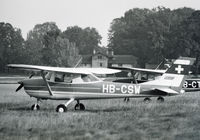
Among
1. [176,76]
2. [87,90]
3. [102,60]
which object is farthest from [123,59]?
[87,90]

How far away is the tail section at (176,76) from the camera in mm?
13695

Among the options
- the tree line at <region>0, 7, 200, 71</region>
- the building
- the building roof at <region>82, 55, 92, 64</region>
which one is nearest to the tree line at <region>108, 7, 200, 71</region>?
the tree line at <region>0, 7, 200, 71</region>

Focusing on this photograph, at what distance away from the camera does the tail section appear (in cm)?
1370

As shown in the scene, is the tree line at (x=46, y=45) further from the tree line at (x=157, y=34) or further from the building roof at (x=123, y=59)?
the tree line at (x=157, y=34)

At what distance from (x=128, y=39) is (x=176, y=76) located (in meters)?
84.4

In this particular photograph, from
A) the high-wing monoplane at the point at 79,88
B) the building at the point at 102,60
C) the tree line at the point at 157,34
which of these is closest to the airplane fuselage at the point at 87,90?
the high-wing monoplane at the point at 79,88

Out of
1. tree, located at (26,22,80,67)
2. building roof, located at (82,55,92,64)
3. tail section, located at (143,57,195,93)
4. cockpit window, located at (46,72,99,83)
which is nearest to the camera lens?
cockpit window, located at (46,72,99,83)

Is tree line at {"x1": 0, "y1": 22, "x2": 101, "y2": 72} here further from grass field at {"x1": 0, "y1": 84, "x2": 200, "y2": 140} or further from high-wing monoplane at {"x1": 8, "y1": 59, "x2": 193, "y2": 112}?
grass field at {"x1": 0, "y1": 84, "x2": 200, "y2": 140}

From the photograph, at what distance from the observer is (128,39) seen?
97.7 meters

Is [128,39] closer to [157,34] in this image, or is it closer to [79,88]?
[157,34]

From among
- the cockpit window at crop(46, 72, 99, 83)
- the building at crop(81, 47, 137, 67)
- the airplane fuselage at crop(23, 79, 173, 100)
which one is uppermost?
the building at crop(81, 47, 137, 67)

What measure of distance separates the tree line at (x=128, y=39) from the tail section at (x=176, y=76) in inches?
731

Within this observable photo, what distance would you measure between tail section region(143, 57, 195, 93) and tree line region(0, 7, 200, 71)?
61.0 ft

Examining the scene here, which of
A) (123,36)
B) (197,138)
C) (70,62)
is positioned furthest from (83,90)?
(123,36)
